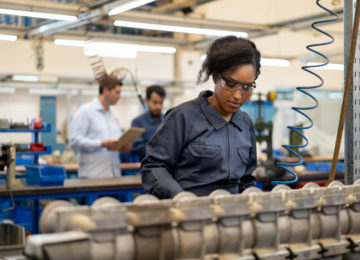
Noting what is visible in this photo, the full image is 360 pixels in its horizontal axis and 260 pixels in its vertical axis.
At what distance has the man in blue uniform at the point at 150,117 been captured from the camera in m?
4.32

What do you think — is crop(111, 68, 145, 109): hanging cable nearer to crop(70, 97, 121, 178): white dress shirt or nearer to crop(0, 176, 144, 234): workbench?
crop(70, 97, 121, 178): white dress shirt

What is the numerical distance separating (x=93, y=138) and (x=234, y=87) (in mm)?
2408

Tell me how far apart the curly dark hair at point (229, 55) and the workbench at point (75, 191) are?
194cm

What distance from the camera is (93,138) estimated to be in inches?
148

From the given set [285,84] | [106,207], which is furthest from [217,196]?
[285,84]

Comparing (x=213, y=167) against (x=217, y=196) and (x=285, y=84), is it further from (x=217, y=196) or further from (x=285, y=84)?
(x=285, y=84)

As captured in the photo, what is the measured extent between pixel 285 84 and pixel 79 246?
10.8 meters

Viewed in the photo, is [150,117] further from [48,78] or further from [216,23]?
[48,78]

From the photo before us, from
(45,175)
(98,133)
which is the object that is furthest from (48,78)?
(45,175)

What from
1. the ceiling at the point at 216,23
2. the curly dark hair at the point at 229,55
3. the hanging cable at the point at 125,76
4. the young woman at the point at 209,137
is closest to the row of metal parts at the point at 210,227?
the young woman at the point at 209,137

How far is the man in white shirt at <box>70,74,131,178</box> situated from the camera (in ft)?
12.3

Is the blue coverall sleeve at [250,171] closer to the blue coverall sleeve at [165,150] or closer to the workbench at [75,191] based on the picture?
the blue coverall sleeve at [165,150]

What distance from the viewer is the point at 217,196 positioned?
3.41ft

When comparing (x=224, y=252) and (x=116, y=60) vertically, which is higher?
(x=116, y=60)
